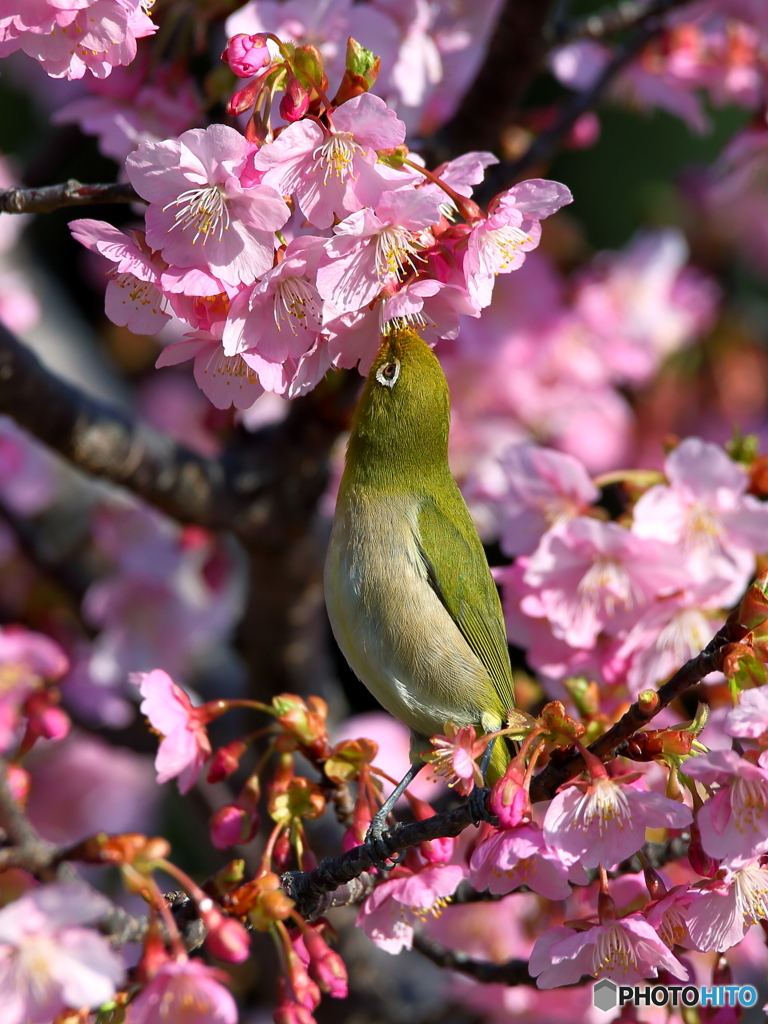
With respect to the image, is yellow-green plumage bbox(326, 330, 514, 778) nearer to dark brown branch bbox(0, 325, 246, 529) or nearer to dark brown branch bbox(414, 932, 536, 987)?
dark brown branch bbox(414, 932, 536, 987)

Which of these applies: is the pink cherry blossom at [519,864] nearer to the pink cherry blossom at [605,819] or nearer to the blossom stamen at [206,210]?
the pink cherry blossom at [605,819]

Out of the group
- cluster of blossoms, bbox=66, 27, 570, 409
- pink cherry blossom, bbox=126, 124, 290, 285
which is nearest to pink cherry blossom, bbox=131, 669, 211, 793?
cluster of blossoms, bbox=66, 27, 570, 409

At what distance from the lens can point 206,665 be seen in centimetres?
320

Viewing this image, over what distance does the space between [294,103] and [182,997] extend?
40.8 inches

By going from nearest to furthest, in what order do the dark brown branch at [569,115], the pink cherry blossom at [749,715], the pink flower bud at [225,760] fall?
the pink cherry blossom at [749,715]
the pink flower bud at [225,760]
the dark brown branch at [569,115]

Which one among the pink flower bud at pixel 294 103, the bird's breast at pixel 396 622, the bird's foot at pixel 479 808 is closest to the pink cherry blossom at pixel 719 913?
the bird's foot at pixel 479 808

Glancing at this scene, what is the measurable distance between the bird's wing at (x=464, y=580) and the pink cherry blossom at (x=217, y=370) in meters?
0.39

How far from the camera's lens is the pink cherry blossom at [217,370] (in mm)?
1469

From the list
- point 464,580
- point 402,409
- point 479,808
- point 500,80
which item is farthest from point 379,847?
point 500,80

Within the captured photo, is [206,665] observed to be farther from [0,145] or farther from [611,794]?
[0,145]

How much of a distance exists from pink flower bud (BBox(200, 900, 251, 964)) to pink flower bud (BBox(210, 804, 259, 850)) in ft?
1.21

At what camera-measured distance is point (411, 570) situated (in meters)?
1.72

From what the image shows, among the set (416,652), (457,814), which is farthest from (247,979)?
(457,814)

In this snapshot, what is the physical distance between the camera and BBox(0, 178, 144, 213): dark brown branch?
1.37 m
